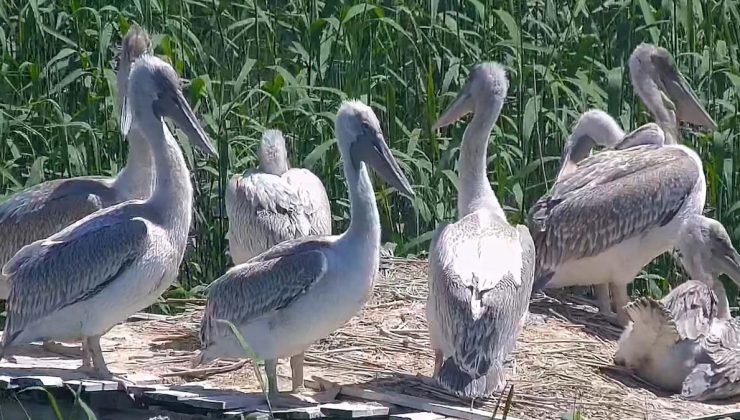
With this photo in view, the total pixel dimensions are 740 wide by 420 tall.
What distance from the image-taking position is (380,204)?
29.5 feet

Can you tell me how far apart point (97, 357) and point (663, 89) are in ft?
12.0

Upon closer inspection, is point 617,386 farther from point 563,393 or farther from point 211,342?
point 211,342

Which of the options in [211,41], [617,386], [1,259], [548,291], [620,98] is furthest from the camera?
[211,41]

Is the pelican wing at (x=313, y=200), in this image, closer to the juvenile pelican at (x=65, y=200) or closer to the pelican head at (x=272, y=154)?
the pelican head at (x=272, y=154)

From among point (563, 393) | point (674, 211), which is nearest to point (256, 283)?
point (563, 393)

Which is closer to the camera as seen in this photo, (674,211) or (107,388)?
(107,388)

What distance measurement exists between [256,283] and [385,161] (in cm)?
72

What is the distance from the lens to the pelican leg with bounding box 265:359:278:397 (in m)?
6.49

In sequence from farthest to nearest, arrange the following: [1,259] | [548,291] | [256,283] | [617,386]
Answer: [548,291], [1,259], [617,386], [256,283]

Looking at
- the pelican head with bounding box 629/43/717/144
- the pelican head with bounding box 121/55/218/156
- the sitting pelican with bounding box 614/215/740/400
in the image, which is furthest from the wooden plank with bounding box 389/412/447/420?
the pelican head with bounding box 629/43/717/144

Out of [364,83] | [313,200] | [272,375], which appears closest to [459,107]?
[313,200]

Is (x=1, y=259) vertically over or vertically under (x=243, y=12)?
under

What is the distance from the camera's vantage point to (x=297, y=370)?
6.78 meters

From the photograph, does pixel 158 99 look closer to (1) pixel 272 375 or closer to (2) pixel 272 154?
(2) pixel 272 154
